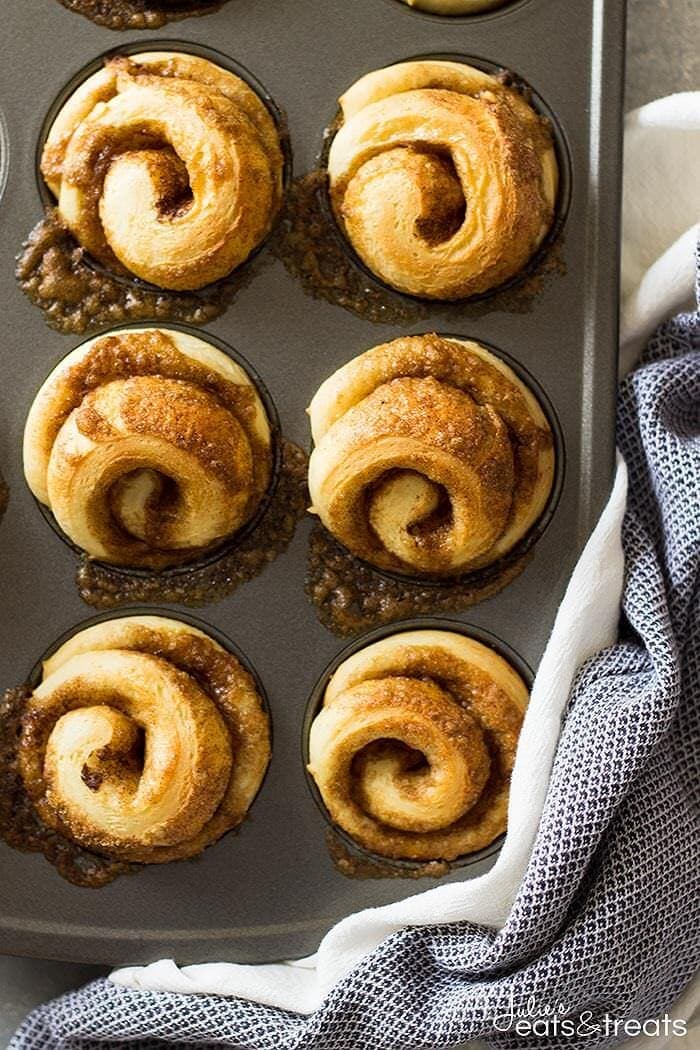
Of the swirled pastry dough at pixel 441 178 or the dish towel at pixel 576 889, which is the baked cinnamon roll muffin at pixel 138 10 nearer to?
the swirled pastry dough at pixel 441 178

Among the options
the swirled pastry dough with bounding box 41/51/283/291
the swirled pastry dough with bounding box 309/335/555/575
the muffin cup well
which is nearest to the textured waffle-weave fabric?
the muffin cup well

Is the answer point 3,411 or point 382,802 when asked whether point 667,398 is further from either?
point 3,411

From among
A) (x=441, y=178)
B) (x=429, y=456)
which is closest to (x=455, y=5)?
(x=441, y=178)

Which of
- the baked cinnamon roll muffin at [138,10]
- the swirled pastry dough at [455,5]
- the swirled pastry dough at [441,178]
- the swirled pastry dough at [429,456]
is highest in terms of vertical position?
the swirled pastry dough at [455,5]

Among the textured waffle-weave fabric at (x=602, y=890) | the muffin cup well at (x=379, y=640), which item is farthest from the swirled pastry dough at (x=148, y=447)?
the textured waffle-weave fabric at (x=602, y=890)

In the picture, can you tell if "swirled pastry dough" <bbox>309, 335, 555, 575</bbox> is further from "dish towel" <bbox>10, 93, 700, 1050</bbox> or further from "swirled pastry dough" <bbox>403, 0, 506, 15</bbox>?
"swirled pastry dough" <bbox>403, 0, 506, 15</bbox>
